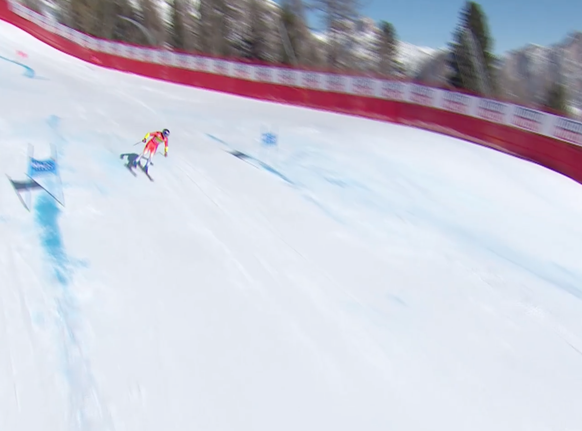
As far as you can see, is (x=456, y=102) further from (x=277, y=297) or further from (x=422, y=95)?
(x=277, y=297)

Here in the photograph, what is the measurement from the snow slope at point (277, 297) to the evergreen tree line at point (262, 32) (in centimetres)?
2102

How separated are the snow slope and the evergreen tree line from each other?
21.0 meters

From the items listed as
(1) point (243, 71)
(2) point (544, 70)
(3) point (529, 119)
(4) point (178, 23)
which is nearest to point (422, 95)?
(3) point (529, 119)

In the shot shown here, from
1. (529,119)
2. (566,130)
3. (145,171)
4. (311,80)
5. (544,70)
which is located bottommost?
(145,171)

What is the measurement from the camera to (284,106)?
45.0 ft

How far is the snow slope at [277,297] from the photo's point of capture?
2.92m

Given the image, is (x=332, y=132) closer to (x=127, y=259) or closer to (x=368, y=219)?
(x=368, y=219)

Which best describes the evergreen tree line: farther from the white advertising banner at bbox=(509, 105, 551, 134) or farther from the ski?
the ski

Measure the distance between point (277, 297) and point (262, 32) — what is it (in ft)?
103

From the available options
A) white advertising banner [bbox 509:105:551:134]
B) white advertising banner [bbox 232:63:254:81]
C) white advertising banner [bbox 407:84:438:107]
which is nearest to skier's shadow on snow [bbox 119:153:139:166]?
white advertising banner [bbox 407:84:438:107]

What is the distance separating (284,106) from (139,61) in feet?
22.2

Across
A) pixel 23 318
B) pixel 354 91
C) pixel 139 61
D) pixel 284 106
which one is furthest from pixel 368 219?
pixel 139 61

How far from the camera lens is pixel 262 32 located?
31719 mm

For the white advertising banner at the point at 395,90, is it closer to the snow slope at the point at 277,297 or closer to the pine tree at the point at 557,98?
the snow slope at the point at 277,297
